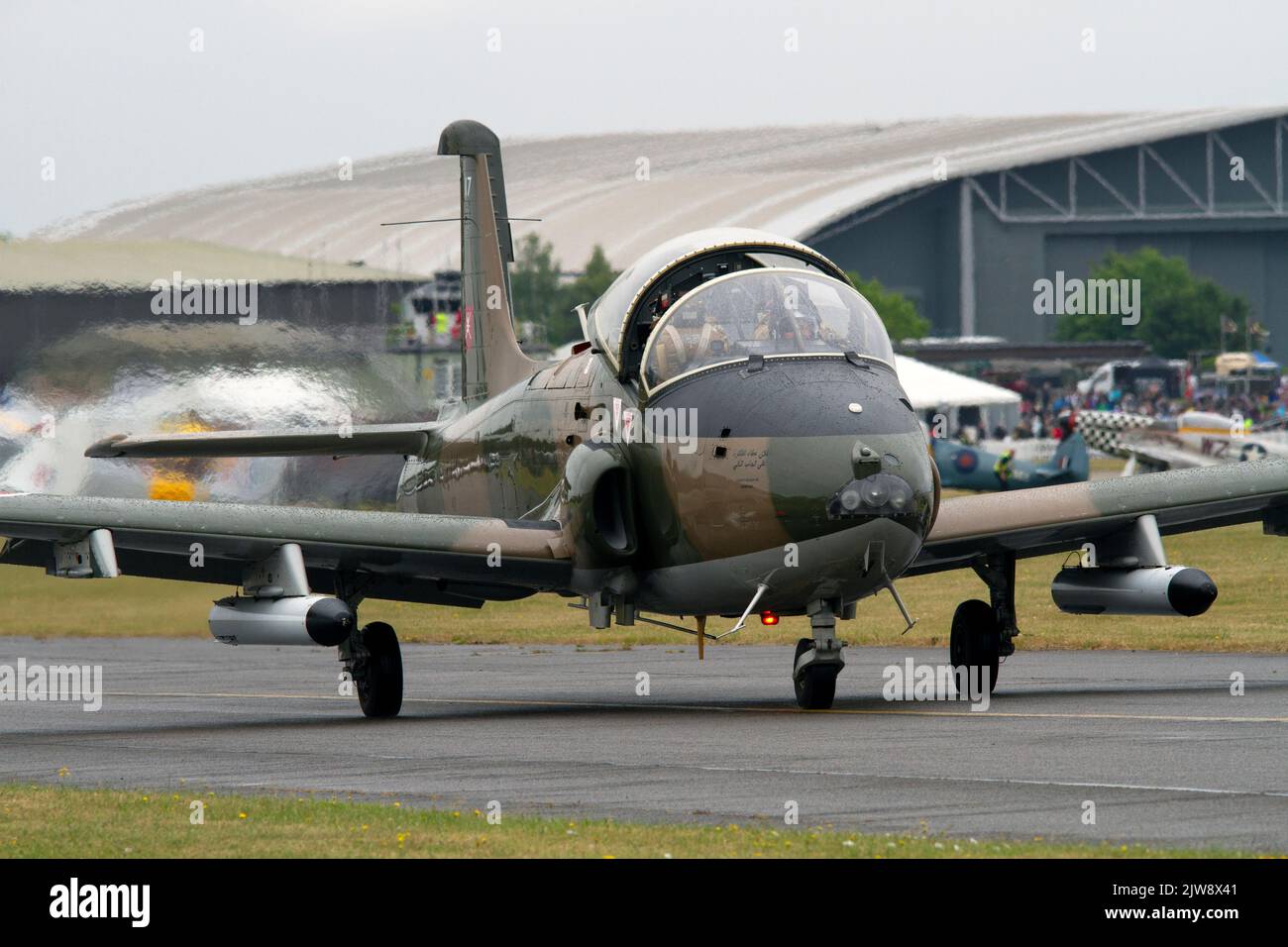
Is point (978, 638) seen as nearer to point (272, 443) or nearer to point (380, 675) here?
point (380, 675)

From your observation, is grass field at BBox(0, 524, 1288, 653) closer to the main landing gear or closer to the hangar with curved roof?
the main landing gear

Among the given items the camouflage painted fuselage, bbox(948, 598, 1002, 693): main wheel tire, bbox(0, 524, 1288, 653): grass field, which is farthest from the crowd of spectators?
the camouflage painted fuselage

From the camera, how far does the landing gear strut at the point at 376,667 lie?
19.3m

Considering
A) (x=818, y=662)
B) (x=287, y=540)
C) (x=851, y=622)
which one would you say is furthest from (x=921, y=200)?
(x=287, y=540)

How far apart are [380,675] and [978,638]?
219 inches

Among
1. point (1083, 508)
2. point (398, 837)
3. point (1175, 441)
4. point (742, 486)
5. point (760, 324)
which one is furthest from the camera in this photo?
point (1175, 441)

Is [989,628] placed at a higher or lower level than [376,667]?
higher

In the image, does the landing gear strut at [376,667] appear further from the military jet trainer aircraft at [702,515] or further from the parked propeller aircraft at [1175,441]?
the parked propeller aircraft at [1175,441]

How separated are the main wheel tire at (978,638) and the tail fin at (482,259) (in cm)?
700

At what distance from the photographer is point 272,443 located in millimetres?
22609

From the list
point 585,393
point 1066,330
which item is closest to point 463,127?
point 585,393

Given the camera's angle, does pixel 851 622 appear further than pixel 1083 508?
Yes
